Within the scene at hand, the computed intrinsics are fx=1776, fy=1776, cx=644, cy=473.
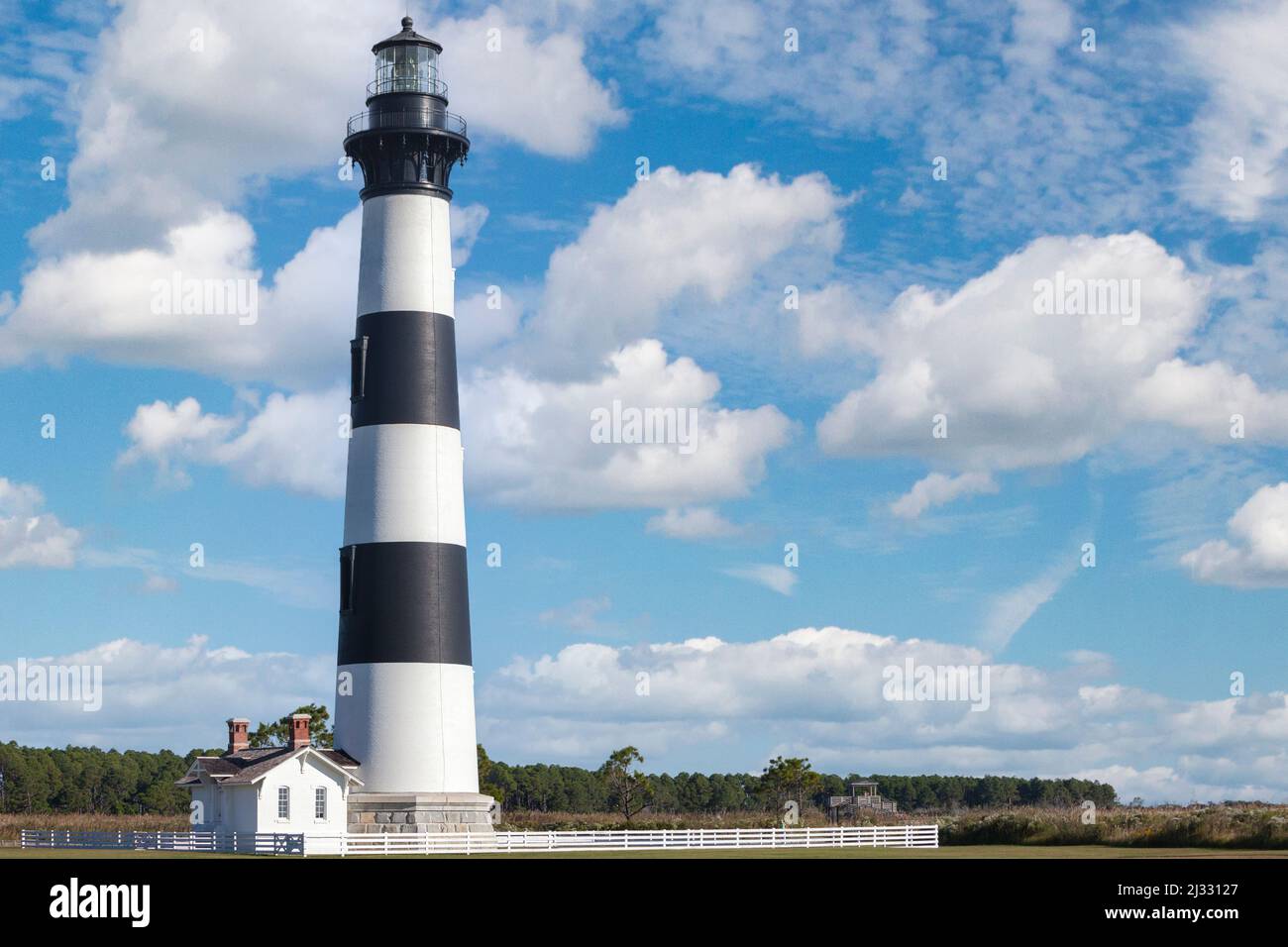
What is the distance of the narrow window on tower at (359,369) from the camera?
5225 cm

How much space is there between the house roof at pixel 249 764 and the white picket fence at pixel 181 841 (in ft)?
5.40

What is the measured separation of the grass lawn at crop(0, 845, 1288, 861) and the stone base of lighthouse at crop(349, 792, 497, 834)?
2.49 metres

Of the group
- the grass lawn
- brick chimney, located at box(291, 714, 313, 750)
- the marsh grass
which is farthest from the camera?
brick chimney, located at box(291, 714, 313, 750)

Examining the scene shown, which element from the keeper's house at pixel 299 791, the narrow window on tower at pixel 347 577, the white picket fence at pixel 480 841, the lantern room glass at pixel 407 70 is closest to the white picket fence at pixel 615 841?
the white picket fence at pixel 480 841

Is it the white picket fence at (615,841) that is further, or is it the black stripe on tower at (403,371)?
the black stripe on tower at (403,371)

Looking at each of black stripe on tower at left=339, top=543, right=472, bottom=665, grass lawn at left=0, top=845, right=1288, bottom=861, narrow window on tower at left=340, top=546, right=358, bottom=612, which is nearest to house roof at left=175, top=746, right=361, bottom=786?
black stripe on tower at left=339, top=543, right=472, bottom=665

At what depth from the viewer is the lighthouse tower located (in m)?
50.9

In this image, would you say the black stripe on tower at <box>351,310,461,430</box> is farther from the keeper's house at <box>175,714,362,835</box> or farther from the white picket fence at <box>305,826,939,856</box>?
the white picket fence at <box>305,826,939,856</box>

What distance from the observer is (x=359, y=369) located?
52.4 m

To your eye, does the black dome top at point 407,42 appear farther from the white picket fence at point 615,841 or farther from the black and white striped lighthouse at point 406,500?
the white picket fence at point 615,841

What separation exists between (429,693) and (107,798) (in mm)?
70567
